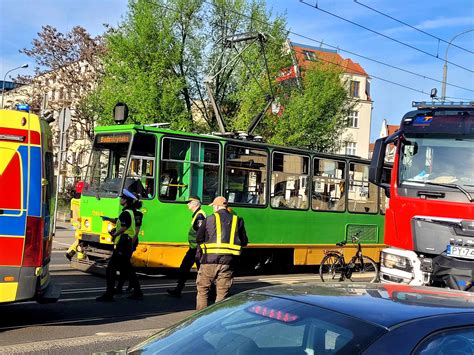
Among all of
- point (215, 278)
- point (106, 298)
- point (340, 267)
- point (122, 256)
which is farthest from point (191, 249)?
point (340, 267)

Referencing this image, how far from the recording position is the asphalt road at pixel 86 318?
21.0 feet

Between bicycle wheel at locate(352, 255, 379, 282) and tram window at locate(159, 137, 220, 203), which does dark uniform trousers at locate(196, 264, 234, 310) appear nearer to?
tram window at locate(159, 137, 220, 203)

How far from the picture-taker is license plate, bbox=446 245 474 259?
291 inches

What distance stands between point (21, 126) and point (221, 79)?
23.2 meters

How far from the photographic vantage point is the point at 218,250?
747 centimetres

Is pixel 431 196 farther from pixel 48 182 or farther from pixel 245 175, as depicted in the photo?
pixel 245 175

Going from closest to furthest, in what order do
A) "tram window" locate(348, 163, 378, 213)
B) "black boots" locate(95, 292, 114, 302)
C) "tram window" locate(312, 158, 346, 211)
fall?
"black boots" locate(95, 292, 114, 302) → "tram window" locate(312, 158, 346, 211) → "tram window" locate(348, 163, 378, 213)

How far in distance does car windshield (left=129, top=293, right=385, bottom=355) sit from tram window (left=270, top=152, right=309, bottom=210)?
1097 centimetres

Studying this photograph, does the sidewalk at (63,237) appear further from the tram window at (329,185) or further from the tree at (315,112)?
the tree at (315,112)

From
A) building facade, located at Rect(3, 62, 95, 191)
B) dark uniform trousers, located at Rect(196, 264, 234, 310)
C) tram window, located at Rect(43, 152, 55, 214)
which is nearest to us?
tram window, located at Rect(43, 152, 55, 214)

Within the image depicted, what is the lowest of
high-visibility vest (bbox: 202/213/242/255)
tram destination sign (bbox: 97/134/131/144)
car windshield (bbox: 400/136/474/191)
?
high-visibility vest (bbox: 202/213/242/255)

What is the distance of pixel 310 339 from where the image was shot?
2.62m

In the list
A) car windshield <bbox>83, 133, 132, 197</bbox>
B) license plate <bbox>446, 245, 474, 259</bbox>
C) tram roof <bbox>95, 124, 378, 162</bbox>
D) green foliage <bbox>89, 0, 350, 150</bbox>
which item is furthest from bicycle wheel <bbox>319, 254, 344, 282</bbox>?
green foliage <bbox>89, 0, 350, 150</bbox>

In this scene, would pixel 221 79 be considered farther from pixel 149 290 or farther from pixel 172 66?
pixel 149 290
